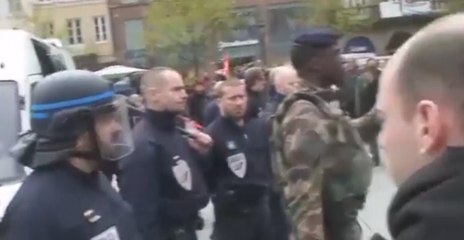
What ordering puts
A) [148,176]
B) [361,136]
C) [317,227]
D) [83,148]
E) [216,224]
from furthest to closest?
[216,224] < [148,176] < [361,136] < [317,227] < [83,148]

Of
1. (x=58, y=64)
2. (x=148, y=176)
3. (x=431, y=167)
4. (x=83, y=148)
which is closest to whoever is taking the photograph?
(x=431, y=167)

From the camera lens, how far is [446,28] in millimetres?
2008

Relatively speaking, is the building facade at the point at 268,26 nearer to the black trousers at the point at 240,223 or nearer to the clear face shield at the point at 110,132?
the black trousers at the point at 240,223

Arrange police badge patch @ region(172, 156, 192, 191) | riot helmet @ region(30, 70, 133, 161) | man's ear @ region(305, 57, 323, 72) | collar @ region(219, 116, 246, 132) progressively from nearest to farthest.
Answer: riot helmet @ region(30, 70, 133, 161) < man's ear @ region(305, 57, 323, 72) < police badge patch @ region(172, 156, 192, 191) < collar @ region(219, 116, 246, 132)

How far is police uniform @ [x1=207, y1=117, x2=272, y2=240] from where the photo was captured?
318 inches

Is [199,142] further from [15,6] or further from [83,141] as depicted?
[15,6]

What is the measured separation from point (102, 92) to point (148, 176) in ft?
8.41

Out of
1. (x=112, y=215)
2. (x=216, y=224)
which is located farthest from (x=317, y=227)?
(x=216, y=224)

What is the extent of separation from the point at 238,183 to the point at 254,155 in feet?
1.28

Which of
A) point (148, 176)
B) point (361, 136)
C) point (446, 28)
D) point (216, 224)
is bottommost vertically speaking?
point (216, 224)

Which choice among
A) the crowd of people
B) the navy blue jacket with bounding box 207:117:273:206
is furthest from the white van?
the navy blue jacket with bounding box 207:117:273:206

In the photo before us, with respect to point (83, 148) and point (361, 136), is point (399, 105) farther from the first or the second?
point (361, 136)

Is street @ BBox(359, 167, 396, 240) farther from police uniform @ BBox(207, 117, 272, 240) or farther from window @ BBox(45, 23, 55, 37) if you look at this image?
window @ BBox(45, 23, 55, 37)

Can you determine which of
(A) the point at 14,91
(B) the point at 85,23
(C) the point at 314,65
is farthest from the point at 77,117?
(B) the point at 85,23
